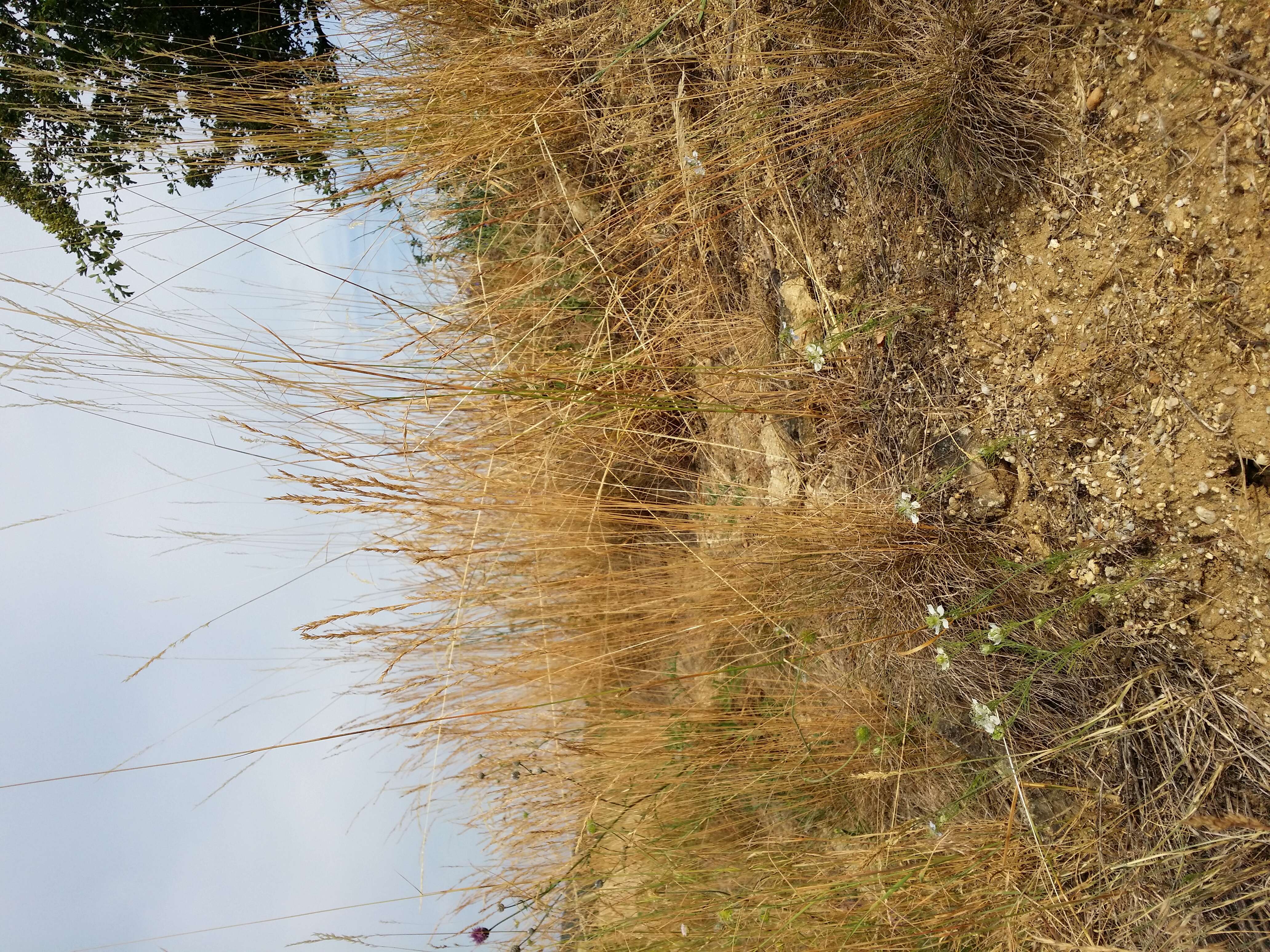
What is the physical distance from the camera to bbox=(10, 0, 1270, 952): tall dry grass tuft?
150 cm

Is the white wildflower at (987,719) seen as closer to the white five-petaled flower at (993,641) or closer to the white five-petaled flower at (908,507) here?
the white five-petaled flower at (993,641)

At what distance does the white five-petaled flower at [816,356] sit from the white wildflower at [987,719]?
90cm

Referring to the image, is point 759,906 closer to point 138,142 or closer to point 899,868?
point 899,868

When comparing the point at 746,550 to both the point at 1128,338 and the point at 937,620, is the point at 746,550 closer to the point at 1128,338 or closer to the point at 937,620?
the point at 937,620

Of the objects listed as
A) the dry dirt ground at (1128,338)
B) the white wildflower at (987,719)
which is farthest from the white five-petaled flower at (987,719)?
the dry dirt ground at (1128,338)

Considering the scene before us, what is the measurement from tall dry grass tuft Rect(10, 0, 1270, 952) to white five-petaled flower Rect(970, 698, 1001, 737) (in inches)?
0.4

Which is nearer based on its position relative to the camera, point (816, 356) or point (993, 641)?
point (993, 641)

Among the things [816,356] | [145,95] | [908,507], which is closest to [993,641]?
[908,507]

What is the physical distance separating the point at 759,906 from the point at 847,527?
3.00 ft

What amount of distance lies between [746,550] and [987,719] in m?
0.76

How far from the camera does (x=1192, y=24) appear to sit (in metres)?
1.24

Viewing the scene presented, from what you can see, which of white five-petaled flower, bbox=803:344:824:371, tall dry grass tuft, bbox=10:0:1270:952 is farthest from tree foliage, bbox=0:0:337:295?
white five-petaled flower, bbox=803:344:824:371

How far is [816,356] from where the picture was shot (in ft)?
6.37

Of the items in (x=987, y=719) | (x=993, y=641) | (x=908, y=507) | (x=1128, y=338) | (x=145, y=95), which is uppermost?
(x=145, y=95)
